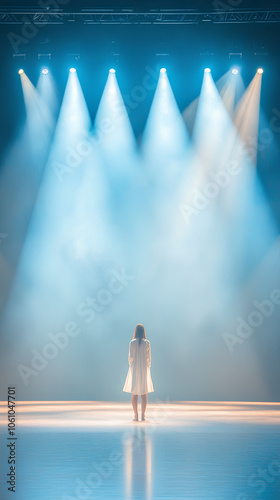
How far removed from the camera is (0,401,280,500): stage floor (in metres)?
4.27

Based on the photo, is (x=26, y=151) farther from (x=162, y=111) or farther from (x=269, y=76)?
(x=269, y=76)

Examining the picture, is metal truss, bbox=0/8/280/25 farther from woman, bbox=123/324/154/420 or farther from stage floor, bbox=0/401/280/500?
stage floor, bbox=0/401/280/500

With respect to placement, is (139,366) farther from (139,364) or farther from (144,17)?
(144,17)

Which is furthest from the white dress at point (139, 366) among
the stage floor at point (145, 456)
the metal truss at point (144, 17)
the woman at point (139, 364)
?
the metal truss at point (144, 17)

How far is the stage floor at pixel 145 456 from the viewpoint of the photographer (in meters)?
4.27

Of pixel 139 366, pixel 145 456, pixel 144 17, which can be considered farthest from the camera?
pixel 144 17

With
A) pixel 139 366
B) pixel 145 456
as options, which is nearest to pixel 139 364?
pixel 139 366

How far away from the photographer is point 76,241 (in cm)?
1419

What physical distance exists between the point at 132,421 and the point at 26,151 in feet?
23.6

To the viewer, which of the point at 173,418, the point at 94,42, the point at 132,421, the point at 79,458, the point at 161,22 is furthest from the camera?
the point at 94,42

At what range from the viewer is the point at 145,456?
224 inches

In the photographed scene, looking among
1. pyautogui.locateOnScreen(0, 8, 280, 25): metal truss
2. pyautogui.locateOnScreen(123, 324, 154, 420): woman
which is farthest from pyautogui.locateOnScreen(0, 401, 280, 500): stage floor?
pyautogui.locateOnScreen(0, 8, 280, 25): metal truss

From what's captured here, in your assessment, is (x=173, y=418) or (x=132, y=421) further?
(x=173, y=418)

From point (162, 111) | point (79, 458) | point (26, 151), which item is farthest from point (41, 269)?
point (79, 458)
